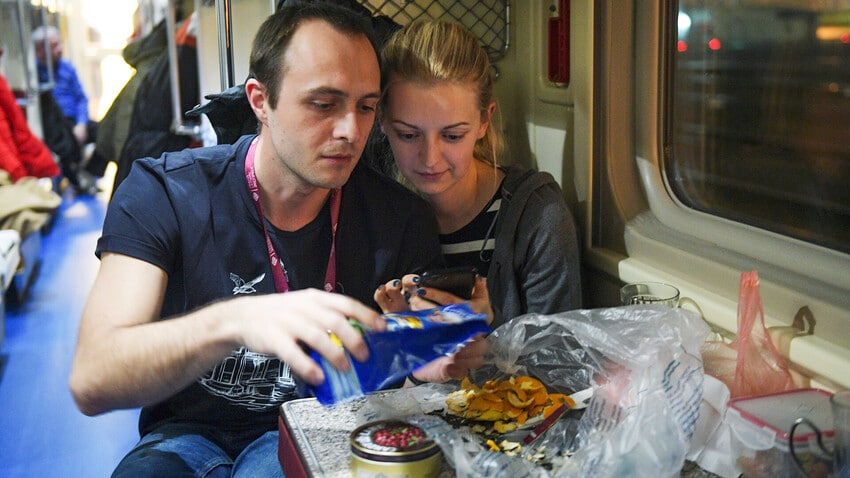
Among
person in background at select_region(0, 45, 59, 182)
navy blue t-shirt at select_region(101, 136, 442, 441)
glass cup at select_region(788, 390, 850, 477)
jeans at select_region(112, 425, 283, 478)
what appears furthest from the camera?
person in background at select_region(0, 45, 59, 182)

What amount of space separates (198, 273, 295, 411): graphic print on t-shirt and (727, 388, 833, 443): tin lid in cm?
96

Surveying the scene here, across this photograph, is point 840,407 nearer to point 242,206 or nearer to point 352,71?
point 352,71

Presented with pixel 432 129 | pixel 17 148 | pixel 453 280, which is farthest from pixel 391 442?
pixel 17 148

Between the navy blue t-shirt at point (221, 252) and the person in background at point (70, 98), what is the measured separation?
7730mm

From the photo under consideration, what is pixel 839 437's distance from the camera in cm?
113

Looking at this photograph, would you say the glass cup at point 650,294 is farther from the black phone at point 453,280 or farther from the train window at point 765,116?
the black phone at point 453,280

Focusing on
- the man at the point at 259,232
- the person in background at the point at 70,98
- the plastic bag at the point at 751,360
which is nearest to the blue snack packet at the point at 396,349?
the man at the point at 259,232

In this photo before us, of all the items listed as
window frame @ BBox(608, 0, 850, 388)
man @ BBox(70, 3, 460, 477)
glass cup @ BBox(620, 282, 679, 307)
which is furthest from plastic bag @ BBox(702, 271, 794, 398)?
man @ BBox(70, 3, 460, 477)

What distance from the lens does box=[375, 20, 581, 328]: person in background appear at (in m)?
2.01

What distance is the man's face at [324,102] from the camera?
69.3 inches

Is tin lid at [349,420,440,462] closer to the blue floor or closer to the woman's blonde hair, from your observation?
the woman's blonde hair

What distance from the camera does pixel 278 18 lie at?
6.13 feet

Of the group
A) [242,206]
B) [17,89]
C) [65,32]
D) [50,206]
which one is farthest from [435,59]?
[65,32]

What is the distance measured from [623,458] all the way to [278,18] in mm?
1215
